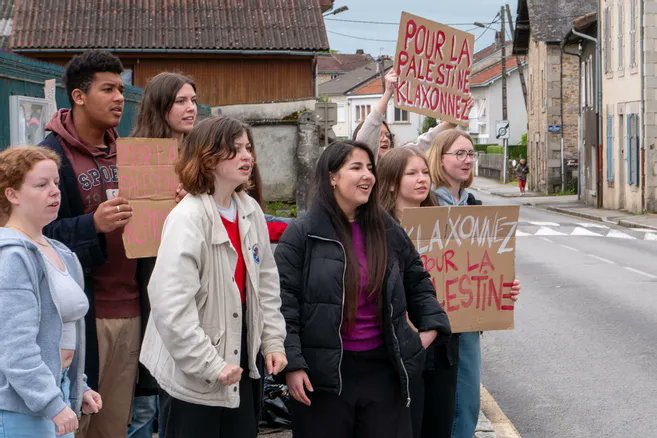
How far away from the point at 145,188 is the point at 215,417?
0.98 metres

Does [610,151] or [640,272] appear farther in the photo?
[610,151]

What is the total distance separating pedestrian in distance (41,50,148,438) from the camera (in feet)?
15.5

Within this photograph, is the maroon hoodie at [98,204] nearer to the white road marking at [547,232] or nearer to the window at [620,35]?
the white road marking at [547,232]

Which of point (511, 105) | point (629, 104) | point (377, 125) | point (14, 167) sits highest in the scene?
point (511, 105)

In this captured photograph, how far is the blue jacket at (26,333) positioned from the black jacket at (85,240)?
734mm

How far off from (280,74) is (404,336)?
22117mm

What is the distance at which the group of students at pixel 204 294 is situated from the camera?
152 inches

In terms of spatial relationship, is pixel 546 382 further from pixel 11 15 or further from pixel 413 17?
pixel 11 15

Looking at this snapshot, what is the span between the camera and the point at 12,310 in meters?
3.62

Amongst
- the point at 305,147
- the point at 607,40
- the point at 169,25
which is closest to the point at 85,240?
the point at 305,147

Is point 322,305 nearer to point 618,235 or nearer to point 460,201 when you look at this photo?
point 460,201

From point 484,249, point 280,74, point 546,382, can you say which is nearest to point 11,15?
point 280,74

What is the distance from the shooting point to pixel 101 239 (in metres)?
4.63

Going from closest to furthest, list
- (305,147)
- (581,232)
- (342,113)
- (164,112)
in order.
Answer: (164,112), (305,147), (581,232), (342,113)
